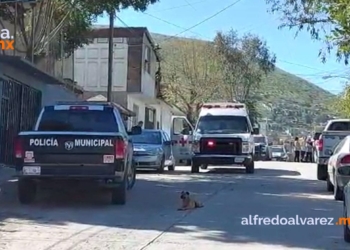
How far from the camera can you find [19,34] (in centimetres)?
2361

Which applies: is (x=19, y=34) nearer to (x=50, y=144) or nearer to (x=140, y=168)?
(x=140, y=168)

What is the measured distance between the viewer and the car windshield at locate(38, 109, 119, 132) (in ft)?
46.8

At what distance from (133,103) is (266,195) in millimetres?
26528

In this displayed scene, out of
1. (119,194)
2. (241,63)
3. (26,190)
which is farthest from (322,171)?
(241,63)

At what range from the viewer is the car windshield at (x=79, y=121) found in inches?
561

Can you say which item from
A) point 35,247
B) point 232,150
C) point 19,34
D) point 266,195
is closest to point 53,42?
point 19,34

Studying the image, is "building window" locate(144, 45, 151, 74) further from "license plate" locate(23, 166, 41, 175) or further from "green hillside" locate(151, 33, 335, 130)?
"license plate" locate(23, 166, 41, 175)

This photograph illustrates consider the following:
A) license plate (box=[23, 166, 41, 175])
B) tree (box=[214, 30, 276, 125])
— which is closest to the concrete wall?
license plate (box=[23, 166, 41, 175])

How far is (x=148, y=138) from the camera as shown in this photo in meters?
25.5

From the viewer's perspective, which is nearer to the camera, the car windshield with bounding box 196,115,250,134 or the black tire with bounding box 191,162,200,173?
the black tire with bounding box 191,162,200,173

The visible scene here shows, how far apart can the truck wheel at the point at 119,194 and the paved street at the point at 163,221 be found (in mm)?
186

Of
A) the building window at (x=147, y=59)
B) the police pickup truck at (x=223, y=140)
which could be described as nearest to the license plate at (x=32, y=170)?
the police pickup truck at (x=223, y=140)

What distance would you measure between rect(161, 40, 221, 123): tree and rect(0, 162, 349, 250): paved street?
128 feet

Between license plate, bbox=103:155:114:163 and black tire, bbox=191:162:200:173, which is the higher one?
license plate, bbox=103:155:114:163
